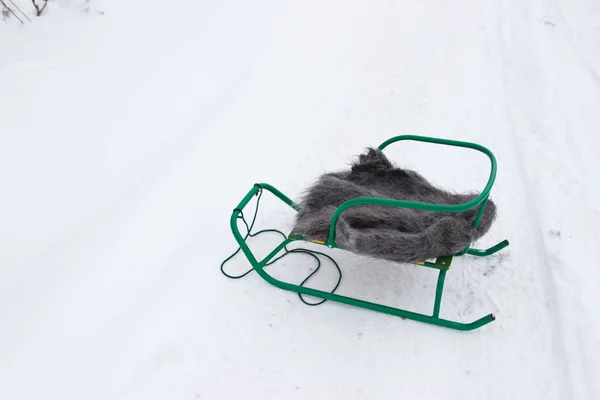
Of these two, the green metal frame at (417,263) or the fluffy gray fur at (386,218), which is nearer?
the green metal frame at (417,263)

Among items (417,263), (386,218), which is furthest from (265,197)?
(417,263)

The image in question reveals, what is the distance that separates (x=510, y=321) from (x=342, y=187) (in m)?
0.99

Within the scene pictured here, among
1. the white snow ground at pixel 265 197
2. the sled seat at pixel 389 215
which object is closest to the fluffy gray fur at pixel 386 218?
the sled seat at pixel 389 215

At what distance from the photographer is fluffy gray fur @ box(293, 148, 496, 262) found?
2068 mm

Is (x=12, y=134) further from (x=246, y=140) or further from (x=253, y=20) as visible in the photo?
(x=253, y=20)

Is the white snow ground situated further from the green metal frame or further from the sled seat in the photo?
the sled seat

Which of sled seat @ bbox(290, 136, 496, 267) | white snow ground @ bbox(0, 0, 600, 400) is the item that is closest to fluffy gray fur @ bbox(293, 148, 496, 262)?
sled seat @ bbox(290, 136, 496, 267)

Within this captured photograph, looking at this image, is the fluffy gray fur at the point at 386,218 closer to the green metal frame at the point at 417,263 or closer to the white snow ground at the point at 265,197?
the green metal frame at the point at 417,263

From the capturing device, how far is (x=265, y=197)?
3.00 metres

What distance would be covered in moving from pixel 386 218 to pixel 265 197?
0.96 metres

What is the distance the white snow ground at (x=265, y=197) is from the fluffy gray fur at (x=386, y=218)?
345 millimetres

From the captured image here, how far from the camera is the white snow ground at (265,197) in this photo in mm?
2061

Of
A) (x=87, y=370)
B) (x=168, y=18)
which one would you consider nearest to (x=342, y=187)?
(x=87, y=370)

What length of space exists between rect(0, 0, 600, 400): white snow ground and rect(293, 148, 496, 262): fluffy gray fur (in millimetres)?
345
